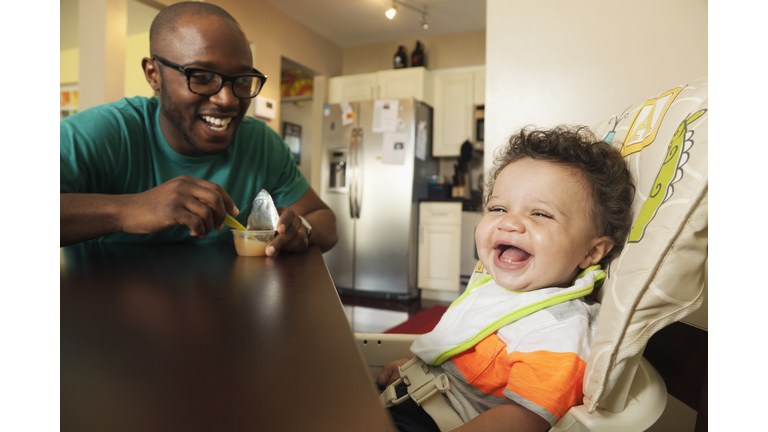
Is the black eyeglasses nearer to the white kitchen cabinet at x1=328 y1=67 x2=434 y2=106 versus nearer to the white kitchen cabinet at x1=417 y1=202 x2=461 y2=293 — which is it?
the white kitchen cabinet at x1=417 y1=202 x2=461 y2=293

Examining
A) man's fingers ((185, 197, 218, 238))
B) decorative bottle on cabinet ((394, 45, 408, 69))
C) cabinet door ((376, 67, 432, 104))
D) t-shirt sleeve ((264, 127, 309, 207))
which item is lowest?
man's fingers ((185, 197, 218, 238))

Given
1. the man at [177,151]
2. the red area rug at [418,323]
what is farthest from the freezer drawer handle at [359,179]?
the man at [177,151]

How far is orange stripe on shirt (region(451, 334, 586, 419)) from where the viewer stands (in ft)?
1.86

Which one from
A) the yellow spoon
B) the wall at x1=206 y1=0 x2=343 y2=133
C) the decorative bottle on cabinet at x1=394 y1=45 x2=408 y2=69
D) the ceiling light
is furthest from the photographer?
the decorative bottle on cabinet at x1=394 y1=45 x2=408 y2=69

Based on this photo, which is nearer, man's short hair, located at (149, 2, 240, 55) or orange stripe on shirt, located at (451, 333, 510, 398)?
orange stripe on shirt, located at (451, 333, 510, 398)

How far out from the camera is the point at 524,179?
753 mm

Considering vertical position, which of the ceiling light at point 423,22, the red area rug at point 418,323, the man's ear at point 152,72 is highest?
the ceiling light at point 423,22

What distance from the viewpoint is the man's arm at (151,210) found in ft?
2.75

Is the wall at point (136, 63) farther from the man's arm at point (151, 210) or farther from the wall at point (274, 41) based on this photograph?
the man's arm at point (151, 210)

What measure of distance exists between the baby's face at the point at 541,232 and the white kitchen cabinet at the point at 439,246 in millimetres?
3638

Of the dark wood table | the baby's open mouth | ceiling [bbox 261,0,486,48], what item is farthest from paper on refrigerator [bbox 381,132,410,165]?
the dark wood table

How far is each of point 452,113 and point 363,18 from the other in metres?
1.42

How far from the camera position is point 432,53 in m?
5.14

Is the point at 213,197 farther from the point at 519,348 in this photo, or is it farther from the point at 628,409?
the point at 628,409
